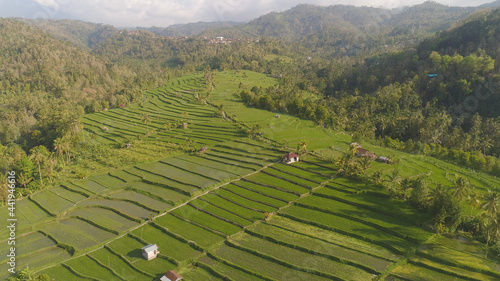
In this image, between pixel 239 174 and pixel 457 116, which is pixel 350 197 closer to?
pixel 239 174

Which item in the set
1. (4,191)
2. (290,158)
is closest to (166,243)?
(290,158)

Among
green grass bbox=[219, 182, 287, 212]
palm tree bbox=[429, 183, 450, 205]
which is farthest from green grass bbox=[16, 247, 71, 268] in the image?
palm tree bbox=[429, 183, 450, 205]

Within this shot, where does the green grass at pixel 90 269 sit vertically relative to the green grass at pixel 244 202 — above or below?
below

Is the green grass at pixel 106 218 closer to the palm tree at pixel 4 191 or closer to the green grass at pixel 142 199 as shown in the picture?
the green grass at pixel 142 199

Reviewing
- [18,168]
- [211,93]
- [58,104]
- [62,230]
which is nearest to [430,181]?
[62,230]

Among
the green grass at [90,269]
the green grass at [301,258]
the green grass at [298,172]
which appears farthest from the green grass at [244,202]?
the green grass at [90,269]

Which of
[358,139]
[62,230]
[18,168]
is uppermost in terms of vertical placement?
[358,139]
